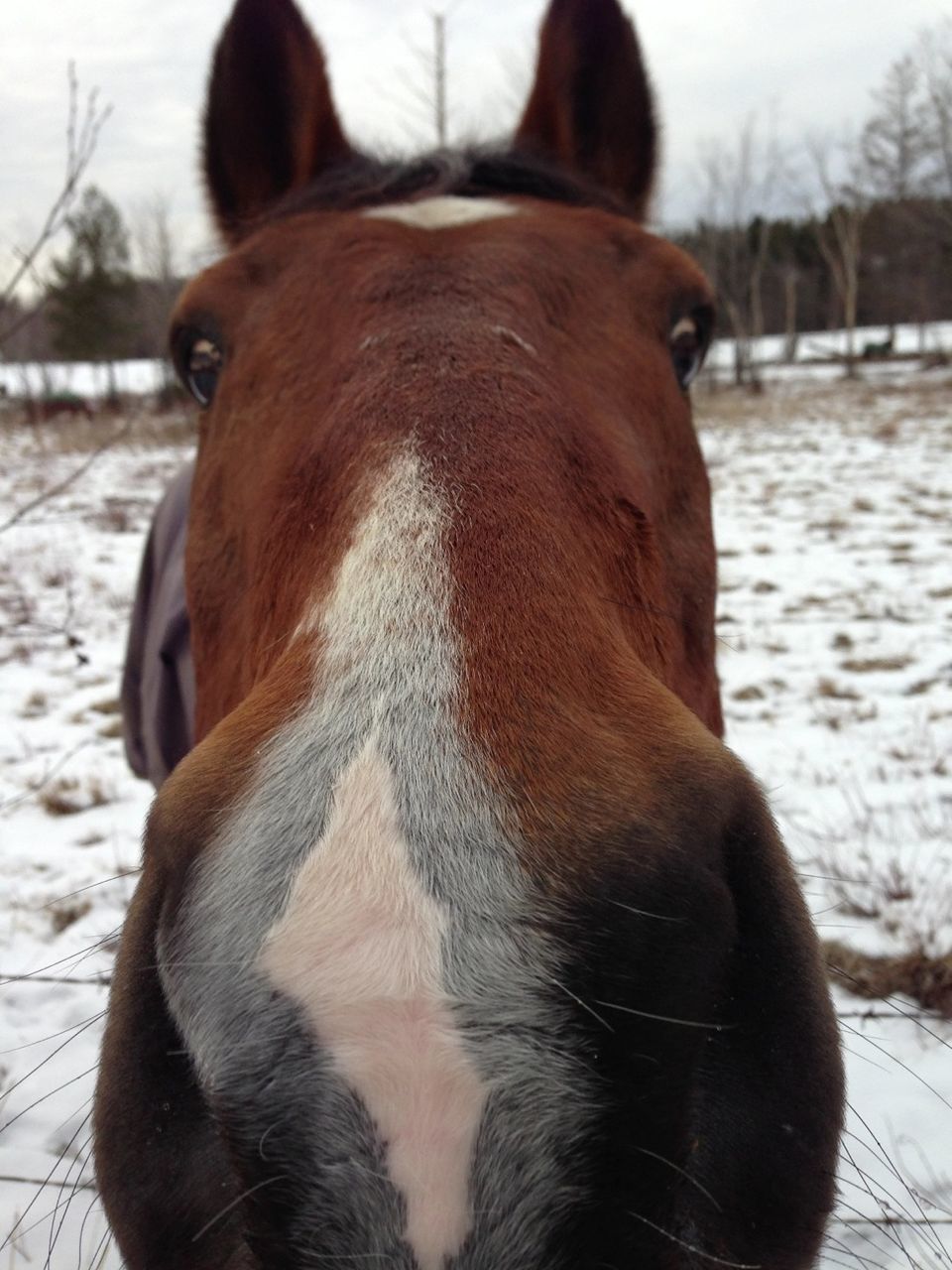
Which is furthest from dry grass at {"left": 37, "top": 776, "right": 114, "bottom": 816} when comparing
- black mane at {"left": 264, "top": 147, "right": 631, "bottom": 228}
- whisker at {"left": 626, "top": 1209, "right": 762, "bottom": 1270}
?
whisker at {"left": 626, "top": 1209, "right": 762, "bottom": 1270}

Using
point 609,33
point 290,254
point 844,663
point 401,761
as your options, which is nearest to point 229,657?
point 290,254

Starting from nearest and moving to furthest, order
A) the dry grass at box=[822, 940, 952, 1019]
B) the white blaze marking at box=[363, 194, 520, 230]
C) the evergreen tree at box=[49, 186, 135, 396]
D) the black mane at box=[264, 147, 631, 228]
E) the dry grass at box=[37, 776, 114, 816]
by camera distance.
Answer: the white blaze marking at box=[363, 194, 520, 230] < the black mane at box=[264, 147, 631, 228] < the dry grass at box=[822, 940, 952, 1019] < the dry grass at box=[37, 776, 114, 816] < the evergreen tree at box=[49, 186, 135, 396]

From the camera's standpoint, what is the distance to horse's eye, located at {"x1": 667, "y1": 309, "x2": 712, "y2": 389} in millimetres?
1987

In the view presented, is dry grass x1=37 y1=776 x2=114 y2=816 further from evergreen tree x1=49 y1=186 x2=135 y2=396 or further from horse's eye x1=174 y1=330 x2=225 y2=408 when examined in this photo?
evergreen tree x1=49 y1=186 x2=135 y2=396

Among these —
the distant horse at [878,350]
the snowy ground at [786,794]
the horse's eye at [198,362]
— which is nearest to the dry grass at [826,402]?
the distant horse at [878,350]

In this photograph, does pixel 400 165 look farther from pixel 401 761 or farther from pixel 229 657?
pixel 401 761

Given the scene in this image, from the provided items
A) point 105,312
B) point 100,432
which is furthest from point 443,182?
point 105,312

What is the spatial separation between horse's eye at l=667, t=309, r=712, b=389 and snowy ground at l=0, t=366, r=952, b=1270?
3.77ft

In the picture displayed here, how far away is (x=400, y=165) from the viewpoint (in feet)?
7.36

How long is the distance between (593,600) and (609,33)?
82.8 inches

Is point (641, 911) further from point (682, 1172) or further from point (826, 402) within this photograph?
point (826, 402)

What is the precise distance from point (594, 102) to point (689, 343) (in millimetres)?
1003

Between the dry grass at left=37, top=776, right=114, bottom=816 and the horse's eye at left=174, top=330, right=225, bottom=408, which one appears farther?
the dry grass at left=37, top=776, right=114, bottom=816

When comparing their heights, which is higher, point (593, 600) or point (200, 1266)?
point (593, 600)
